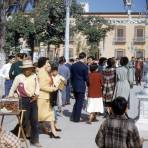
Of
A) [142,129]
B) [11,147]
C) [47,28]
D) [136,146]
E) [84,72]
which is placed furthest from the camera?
[47,28]

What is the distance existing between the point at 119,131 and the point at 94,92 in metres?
8.02

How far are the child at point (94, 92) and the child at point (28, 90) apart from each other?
378 centimetres

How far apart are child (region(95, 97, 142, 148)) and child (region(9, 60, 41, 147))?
4267 mm

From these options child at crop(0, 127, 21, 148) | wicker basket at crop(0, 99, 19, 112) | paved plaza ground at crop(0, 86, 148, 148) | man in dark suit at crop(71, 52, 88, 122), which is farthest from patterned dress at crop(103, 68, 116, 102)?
child at crop(0, 127, 21, 148)

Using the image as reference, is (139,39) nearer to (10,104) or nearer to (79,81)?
(79,81)

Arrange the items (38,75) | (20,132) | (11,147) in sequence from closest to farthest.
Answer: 1. (11,147)
2. (20,132)
3. (38,75)

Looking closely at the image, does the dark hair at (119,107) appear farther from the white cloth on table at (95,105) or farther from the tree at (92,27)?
the tree at (92,27)

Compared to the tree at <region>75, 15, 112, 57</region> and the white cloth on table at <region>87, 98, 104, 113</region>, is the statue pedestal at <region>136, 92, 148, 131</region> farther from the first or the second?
the tree at <region>75, 15, 112, 57</region>

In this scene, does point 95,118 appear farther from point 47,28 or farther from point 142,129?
point 47,28

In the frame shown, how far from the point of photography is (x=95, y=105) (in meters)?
14.2

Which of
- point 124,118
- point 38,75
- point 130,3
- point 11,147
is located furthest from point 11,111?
point 130,3

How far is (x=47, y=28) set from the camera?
112 feet

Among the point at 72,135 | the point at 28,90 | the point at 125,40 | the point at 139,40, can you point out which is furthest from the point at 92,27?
the point at 28,90

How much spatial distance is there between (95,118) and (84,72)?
1243mm
